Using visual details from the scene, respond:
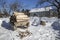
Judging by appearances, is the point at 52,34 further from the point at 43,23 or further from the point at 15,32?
the point at 43,23

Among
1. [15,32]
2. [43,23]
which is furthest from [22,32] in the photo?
[43,23]

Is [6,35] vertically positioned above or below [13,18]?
below

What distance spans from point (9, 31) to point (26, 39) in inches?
62.7

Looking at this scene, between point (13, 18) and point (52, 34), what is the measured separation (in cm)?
257

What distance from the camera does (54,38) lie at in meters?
8.20

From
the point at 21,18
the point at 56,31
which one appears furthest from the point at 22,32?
the point at 56,31

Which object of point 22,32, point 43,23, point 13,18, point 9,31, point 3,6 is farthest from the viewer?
point 3,6

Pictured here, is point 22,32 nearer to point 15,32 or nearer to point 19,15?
point 15,32

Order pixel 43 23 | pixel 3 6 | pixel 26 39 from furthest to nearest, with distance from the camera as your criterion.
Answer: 1. pixel 3 6
2. pixel 43 23
3. pixel 26 39

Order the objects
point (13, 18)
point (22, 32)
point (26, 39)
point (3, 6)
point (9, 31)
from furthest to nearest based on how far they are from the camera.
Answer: point (3, 6) < point (13, 18) < point (9, 31) < point (22, 32) < point (26, 39)

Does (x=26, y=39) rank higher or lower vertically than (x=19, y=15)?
lower

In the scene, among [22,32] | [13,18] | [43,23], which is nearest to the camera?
[22,32]

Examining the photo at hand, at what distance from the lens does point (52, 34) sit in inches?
348

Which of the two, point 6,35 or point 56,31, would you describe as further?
point 56,31
